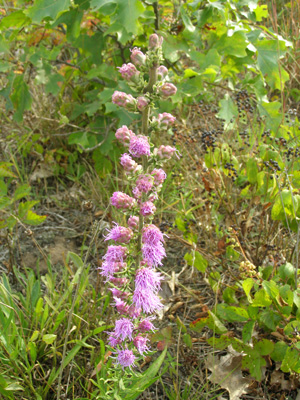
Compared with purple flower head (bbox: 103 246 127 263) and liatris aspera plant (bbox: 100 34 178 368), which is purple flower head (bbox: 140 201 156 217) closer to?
liatris aspera plant (bbox: 100 34 178 368)

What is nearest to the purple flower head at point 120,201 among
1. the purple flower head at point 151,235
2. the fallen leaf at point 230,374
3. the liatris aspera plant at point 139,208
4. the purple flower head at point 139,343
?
the liatris aspera plant at point 139,208

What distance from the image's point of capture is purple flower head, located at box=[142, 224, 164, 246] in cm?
129

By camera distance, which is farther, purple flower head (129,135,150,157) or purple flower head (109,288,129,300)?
purple flower head (109,288,129,300)

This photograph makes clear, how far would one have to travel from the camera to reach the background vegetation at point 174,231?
1623 mm

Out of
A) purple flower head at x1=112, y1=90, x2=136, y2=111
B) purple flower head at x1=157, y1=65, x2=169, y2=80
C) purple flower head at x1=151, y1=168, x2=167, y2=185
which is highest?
purple flower head at x1=157, y1=65, x2=169, y2=80

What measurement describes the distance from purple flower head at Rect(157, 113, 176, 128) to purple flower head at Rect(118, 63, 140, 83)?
0.52 feet

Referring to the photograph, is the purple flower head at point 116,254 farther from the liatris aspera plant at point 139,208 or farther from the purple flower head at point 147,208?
the purple flower head at point 147,208

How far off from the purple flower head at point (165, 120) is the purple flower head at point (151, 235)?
36 cm

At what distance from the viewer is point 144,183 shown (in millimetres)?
1241

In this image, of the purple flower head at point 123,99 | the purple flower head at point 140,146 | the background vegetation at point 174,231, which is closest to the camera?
the purple flower head at point 140,146

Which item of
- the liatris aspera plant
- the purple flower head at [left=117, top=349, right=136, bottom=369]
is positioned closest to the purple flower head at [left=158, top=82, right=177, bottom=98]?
the liatris aspera plant

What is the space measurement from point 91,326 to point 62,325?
142 mm

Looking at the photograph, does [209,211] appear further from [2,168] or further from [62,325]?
[2,168]

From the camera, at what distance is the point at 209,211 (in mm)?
2238
